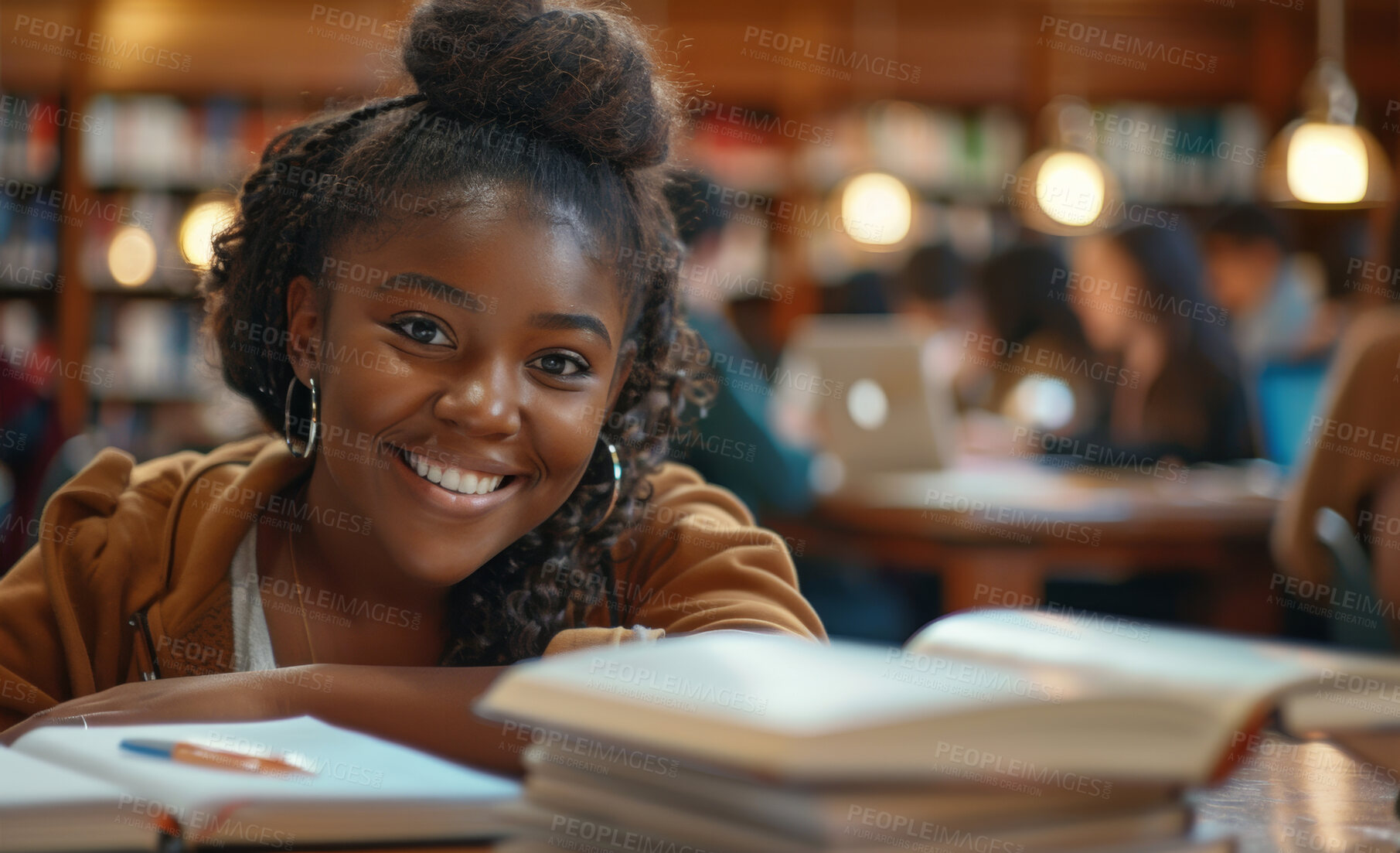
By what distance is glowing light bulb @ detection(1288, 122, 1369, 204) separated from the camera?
423cm

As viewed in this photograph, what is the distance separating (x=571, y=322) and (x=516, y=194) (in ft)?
0.40

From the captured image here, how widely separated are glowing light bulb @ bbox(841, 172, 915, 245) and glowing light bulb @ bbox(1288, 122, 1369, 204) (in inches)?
62.9

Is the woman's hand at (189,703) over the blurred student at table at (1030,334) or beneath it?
beneath

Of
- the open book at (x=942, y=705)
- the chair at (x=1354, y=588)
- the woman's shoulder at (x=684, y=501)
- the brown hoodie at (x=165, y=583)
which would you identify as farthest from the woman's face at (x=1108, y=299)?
the open book at (x=942, y=705)

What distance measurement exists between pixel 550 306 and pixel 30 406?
265cm

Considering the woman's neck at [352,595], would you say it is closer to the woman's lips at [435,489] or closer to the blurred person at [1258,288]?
the woman's lips at [435,489]

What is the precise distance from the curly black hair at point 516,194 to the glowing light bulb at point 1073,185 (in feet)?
13.3

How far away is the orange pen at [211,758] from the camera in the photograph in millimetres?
704

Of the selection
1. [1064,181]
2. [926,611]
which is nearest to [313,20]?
[1064,181]

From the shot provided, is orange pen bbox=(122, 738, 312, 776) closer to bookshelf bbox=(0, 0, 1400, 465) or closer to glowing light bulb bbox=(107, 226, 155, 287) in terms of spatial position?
bookshelf bbox=(0, 0, 1400, 465)

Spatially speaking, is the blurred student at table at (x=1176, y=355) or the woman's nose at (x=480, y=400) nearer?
the woman's nose at (x=480, y=400)

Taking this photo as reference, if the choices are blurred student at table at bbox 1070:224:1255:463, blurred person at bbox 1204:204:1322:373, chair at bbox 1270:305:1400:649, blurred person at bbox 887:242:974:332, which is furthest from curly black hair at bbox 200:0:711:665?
blurred person at bbox 887:242:974:332

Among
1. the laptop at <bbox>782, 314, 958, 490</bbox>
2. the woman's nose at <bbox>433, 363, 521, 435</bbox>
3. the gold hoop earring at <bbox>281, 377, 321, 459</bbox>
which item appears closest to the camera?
the woman's nose at <bbox>433, 363, 521, 435</bbox>

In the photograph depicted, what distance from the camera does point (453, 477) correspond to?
1141 millimetres
